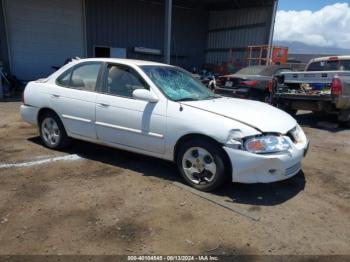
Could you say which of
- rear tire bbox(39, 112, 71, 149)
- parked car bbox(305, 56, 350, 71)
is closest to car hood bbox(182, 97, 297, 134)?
rear tire bbox(39, 112, 71, 149)

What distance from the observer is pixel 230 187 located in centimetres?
423

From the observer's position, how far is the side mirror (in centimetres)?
419

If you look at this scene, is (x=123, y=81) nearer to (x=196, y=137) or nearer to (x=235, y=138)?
(x=196, y=137)

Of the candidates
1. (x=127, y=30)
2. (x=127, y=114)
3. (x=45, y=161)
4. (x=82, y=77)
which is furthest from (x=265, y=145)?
(x=127, y=30)

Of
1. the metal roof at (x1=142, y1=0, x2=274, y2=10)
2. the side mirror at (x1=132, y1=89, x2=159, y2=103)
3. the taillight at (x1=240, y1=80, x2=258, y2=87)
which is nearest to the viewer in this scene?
the side mirror at (x1=132, y1=89, x2=159, y2=103)

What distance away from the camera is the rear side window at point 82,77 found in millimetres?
4945

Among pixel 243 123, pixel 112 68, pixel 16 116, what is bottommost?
pixel 16 116

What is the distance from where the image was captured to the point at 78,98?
16.2 ft

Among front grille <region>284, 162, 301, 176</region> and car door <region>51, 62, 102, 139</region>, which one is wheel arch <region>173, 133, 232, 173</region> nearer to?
front grille <region>284, 162, 301, 176</region>

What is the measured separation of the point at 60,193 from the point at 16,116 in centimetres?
555

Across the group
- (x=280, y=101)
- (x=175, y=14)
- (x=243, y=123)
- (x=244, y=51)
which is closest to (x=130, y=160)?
(x=243, y=123)

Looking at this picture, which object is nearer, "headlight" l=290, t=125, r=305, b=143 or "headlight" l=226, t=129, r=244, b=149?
"headlight" l=226, t=129, r=244, b=149

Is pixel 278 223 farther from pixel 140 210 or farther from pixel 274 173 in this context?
pixel 140 210

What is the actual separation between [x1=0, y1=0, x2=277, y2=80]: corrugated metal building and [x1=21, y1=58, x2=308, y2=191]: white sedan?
838 centimetres
